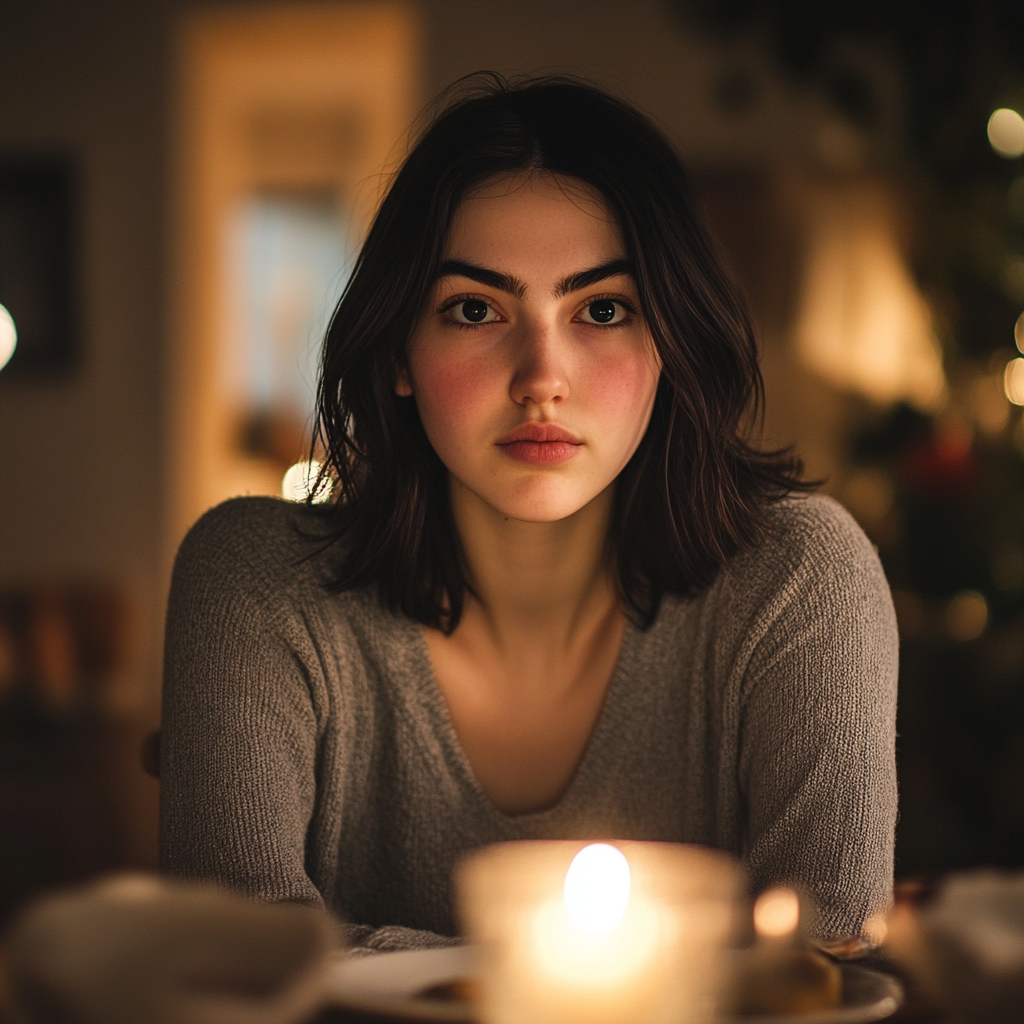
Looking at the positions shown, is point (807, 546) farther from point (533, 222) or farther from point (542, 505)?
point (533, 222)

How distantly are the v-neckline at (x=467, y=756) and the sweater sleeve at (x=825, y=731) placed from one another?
0.16m

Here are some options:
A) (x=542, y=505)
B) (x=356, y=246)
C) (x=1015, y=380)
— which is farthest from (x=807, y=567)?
(x=356, y=246)

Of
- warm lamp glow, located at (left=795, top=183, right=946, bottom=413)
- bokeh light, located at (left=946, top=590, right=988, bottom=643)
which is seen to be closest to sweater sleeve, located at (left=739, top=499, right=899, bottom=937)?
bokeh light, located at (left=946, top=590, right=988, bottom=643)

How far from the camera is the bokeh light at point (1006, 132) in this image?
2344 mm

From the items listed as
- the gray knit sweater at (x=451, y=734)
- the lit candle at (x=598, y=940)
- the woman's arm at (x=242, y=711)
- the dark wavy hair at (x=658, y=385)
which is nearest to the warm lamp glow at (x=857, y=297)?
the dark wavy hair at (x=658, y=385)

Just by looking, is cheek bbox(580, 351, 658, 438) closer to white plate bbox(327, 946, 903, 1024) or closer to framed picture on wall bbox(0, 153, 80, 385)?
white plate bbox(327, 946, 903, 1024)

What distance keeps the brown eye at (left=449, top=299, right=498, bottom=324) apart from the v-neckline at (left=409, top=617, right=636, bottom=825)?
14.5 inches

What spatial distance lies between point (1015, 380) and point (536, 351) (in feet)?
5.51

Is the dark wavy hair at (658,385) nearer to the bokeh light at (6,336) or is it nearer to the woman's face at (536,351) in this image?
the woman's face at (536,351)

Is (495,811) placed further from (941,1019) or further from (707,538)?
(941,1019)

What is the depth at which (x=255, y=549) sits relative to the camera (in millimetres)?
1279

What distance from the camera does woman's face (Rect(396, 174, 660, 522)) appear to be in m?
1.15

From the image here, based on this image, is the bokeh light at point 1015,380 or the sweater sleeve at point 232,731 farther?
the bokeh light at point 1015,380

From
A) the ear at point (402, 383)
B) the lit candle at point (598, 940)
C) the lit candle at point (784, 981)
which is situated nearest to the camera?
the lit candle at point (598, 940)
